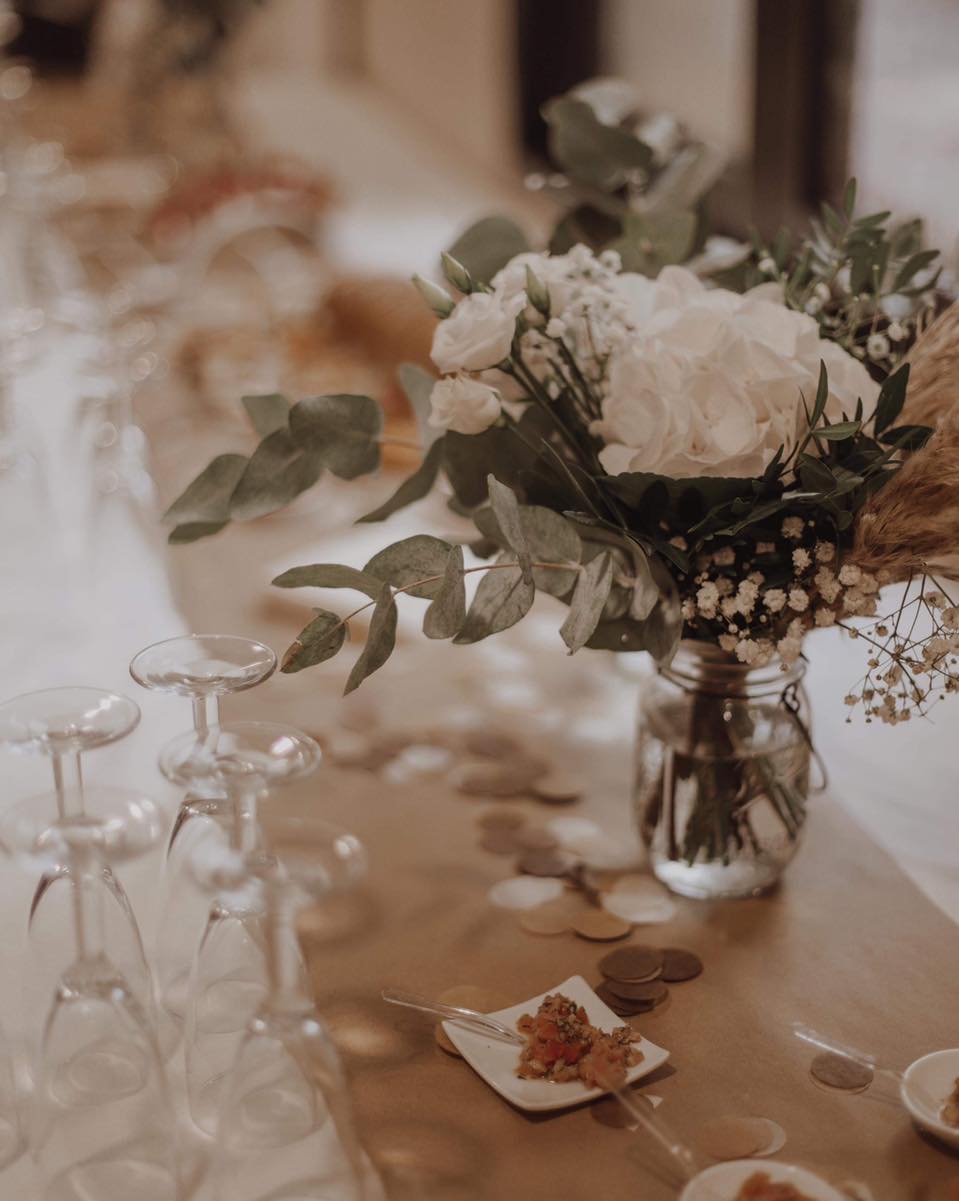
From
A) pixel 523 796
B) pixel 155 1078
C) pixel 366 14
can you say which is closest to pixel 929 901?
pixel 523 796

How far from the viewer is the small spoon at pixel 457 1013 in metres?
0.74

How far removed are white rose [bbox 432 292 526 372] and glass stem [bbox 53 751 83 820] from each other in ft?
1.00

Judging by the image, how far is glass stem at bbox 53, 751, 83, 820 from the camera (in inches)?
22.5

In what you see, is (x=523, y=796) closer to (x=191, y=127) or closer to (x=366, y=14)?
(x=191, y=127)

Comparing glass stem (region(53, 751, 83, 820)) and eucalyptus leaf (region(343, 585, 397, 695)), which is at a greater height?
glass stem (region(53, 751, 83, 820))

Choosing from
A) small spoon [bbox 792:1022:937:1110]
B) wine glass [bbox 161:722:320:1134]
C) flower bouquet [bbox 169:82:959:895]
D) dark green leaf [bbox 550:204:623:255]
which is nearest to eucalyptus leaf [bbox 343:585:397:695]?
flower bouquet [bbox 169:82:959:895]

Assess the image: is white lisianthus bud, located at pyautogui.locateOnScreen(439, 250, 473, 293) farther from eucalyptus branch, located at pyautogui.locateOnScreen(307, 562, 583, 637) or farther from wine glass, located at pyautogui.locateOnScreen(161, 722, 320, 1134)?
wine glass, located at pyautogui.locateOnScreen(161, 722, 320, 1134)

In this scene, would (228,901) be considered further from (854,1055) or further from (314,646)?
(854,1055)

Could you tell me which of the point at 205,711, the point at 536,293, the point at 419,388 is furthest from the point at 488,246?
the point at 205,711

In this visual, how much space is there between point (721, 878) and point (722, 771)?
78 mm

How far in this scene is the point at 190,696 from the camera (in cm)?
69

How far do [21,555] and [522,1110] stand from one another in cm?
86

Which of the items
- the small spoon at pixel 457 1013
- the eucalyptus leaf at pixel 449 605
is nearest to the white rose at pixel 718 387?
the eucalyptus leaf at pixel 449 605

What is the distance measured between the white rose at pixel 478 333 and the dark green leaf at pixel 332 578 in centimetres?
13
